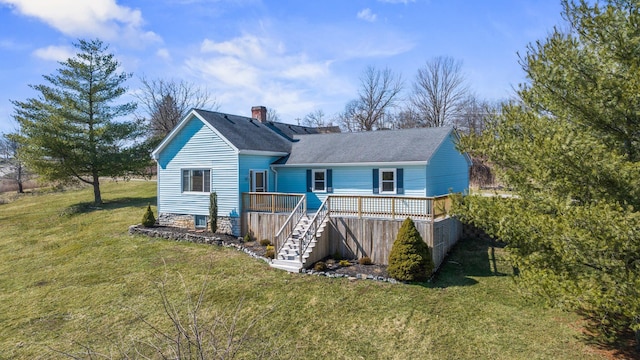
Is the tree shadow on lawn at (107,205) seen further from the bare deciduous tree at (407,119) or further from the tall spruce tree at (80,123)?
the bare deciduous tree at (407,119)

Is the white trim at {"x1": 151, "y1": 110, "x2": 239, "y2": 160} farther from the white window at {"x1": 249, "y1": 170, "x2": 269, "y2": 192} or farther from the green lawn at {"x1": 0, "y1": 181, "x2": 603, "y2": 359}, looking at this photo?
the green lawn at {"x1": 0, "y1": 181, "x2": 603, "y2": 359}

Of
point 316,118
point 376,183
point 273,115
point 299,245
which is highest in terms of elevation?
point 273,115

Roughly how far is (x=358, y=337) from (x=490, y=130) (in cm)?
588

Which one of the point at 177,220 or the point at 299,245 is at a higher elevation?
the point at 177,220

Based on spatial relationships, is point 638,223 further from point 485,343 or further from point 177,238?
point 177,238

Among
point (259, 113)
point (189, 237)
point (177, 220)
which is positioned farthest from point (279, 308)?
point (259, 113)

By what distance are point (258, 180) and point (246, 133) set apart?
2770 mm

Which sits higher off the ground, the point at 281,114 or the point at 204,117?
the point at 281,114

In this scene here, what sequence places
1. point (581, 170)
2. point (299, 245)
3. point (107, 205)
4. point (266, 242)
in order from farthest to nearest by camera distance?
point (107, 205) < point (266, 242) < point (299, 245) < point (581, 170)

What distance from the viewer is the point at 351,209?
564 inches

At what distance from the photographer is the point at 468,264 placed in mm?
13234

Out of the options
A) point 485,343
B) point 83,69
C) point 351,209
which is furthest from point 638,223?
point 83,69

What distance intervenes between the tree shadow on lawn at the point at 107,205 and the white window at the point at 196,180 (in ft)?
31.8

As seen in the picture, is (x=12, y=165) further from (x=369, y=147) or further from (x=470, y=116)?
(x=470, y=116)
